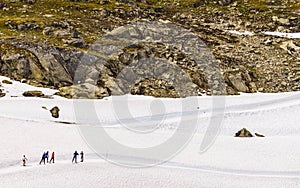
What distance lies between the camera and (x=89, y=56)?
72062mm

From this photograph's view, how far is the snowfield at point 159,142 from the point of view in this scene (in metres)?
39.0

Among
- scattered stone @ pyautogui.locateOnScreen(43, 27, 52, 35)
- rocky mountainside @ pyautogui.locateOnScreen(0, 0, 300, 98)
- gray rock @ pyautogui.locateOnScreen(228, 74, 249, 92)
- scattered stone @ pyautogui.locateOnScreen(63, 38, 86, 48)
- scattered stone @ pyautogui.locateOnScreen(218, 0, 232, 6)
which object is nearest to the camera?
rocky mountainside @ pyautogui.locateOnScreen(0, 0, 300, 98)

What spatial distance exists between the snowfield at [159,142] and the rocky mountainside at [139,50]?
4.84m

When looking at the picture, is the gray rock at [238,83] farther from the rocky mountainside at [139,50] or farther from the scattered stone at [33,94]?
the scattered stone at [33,94]

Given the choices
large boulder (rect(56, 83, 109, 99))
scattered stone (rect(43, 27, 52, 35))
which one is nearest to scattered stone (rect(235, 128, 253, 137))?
large boulder (rect(56, 83, 109, 99))

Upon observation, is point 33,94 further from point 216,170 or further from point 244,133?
point 244,133

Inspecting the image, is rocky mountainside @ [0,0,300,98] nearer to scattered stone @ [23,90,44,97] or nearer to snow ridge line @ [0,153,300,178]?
scattered stone @ [23,90,44,97]

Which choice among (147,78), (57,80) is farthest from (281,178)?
(57,80)

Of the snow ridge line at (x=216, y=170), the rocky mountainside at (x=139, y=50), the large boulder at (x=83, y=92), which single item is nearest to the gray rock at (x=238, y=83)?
the rocky mountainside at (x=139, y=50)

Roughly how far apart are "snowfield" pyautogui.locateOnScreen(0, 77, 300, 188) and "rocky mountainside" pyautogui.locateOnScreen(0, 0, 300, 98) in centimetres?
484

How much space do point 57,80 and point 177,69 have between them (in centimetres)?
2351

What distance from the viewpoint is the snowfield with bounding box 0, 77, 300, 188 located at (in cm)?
3903

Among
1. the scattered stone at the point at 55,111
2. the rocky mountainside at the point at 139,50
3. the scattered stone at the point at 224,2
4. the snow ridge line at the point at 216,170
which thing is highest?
the scattered stone at the point at 224,2

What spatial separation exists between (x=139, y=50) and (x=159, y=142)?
3249 cm
